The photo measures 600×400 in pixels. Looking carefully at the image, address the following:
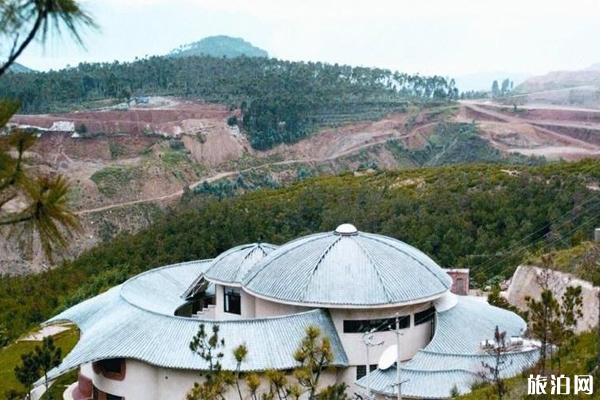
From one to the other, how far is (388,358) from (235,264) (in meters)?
6.59

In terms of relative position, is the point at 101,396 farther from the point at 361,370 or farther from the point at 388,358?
the point at 388,358

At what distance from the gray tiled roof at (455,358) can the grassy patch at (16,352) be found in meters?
14.2

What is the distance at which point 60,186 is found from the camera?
7238 millimetres

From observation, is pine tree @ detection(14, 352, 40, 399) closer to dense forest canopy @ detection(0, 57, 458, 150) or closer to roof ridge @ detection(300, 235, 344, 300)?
roof ridge @ detection(300, 235, 344, 300)

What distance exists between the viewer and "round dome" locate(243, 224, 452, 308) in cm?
2048

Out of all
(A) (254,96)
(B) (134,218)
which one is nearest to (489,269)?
(B) (134,218)

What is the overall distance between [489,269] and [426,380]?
17.7 m

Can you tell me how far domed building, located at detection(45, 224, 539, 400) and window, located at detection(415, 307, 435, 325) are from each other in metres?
0.03

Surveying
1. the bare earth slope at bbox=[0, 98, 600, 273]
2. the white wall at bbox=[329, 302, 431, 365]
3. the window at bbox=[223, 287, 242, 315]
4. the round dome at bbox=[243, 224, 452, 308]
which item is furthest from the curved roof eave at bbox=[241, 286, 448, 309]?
the bare earth slope at bbox=[0, 98, 600, 273]

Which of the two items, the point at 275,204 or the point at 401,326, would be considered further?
the point at 275,204

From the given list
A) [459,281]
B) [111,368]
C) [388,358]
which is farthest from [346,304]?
[459,281]

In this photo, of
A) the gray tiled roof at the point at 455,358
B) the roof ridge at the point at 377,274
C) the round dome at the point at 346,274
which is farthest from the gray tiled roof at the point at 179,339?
the gray tiled roof at the point at 455,358

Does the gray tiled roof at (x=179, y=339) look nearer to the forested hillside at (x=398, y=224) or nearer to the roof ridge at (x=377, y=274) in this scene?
the roof ridge at (x=377, y=274)

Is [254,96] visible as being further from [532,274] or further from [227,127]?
[532,274]
